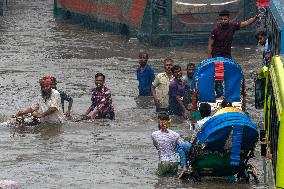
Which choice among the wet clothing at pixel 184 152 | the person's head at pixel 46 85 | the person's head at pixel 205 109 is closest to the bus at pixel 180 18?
the person's head at pixel 46 85

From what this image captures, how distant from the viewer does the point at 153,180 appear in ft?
48.8

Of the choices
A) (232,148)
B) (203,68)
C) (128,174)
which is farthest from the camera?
(203,68)

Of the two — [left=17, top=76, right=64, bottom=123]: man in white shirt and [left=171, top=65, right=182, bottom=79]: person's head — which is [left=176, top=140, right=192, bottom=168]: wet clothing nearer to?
[left=17, top=76, right=64, bottom=123]: man in white shirt

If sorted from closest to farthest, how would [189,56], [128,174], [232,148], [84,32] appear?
1. [232,148]
2. [128,174]
3. [189,56]
4. [84,32]

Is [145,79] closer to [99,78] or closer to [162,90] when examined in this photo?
[162,90]

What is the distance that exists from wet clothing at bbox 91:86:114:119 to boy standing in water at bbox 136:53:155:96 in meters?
1.61

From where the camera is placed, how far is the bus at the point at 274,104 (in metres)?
10.3

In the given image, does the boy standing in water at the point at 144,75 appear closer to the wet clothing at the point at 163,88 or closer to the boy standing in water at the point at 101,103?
the wet clothing at the point at 163,88

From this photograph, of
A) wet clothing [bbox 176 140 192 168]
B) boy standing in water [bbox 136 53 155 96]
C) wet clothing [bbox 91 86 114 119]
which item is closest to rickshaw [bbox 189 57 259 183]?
wet clothing [bbox 176 140 192 168]

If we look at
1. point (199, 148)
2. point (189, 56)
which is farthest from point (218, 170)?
point (189, 56)

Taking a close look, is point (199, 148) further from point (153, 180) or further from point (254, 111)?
point (254, 111)

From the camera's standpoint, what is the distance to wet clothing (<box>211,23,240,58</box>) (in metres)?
20.1

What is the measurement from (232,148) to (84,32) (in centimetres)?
1978

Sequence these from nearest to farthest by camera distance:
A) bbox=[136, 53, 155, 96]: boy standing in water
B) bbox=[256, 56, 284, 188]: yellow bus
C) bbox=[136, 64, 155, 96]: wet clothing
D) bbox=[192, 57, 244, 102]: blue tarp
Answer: bbox=[256, 56, 284, 188]: yellow bus → bbox=[192, 57, 244, 102]: blue tarp → bbox=[136, 53, 155, 96]: boy standing in water → bbox=[136, 64, 155, 96]: wet clothing
